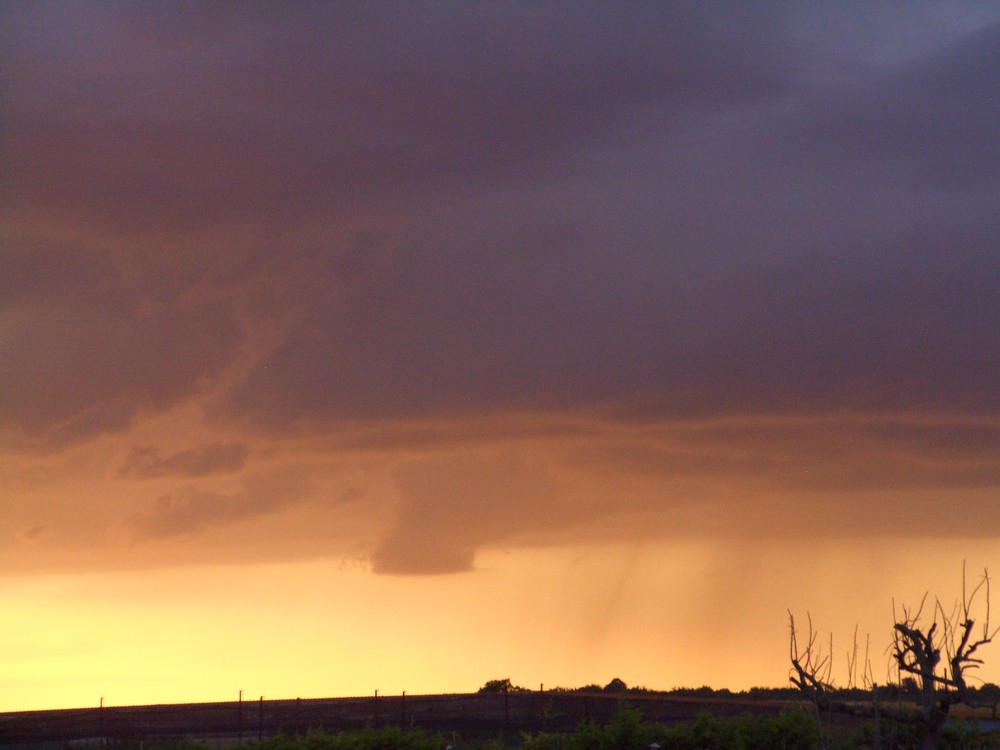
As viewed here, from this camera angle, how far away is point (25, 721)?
5453 centimetres

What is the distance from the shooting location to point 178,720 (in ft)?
177

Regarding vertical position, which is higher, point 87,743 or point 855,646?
point 855,646

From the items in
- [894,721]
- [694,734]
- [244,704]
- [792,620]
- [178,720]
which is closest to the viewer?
[792,620]

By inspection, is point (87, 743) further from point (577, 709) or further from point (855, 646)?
point (855, 646)

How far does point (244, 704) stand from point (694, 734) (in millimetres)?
27437

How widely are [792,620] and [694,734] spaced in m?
9.39

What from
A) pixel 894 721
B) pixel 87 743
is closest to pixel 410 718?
pixel 87 743

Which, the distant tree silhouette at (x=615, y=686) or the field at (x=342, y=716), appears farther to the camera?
the distant tree silhouette at (x=615, y=686)

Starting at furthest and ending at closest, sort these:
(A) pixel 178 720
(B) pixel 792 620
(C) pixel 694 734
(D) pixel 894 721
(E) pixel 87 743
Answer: (A) pixel 178 720 → (E) pixel 87 743 → (C) pixel 694 734 → (D) pixel 894 721 → (B) pixel 792 620

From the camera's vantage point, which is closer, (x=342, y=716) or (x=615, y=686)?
(x=342, y=716)

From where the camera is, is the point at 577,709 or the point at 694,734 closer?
the point at 694,734

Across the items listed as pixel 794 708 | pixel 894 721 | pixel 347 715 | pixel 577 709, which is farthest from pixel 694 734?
pixel 347 715

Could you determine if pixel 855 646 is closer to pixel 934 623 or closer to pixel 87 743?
pixel 934 623

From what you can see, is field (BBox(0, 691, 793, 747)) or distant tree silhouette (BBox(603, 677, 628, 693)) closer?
field (BBox(0, 691, 793, 747))
